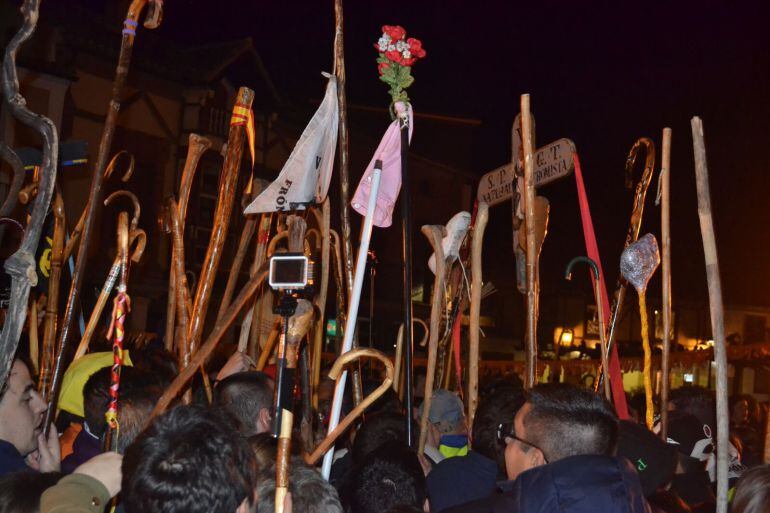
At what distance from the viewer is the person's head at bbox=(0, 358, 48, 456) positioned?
323cm

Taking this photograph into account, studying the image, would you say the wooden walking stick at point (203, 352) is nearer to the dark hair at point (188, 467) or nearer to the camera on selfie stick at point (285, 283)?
the camera on selfie stick at point (285, 283)

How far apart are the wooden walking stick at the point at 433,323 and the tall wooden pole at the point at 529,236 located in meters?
0.47

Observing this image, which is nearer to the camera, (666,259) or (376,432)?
(376,432)

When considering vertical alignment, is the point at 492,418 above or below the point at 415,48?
below

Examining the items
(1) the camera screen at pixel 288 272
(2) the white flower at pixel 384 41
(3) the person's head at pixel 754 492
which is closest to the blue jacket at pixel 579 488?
(3) the person's head at pixel 754 492

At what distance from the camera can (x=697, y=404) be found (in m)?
5.63

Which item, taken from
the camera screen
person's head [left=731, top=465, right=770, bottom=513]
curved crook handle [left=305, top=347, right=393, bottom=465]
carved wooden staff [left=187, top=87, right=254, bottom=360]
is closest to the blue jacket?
person's head [left=731, top=465, right=770, bottom=513]

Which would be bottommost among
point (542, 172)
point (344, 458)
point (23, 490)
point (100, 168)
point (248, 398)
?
point (344, 458)

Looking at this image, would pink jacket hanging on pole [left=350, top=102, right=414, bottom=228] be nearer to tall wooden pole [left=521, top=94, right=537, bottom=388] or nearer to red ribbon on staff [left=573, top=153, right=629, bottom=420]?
tall wooden pole [left=521, top=94, right=537, bottom=388]

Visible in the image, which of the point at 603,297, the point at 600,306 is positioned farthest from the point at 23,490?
the point at 603,297

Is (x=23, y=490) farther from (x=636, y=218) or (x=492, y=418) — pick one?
(x=636, y=218)

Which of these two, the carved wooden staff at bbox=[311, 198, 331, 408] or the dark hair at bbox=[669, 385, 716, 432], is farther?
the dark hair at bbox=[669, 385, 716, 432]

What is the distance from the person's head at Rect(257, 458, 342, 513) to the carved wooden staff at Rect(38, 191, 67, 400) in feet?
5.74

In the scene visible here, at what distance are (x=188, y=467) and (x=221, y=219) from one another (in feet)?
7.82
